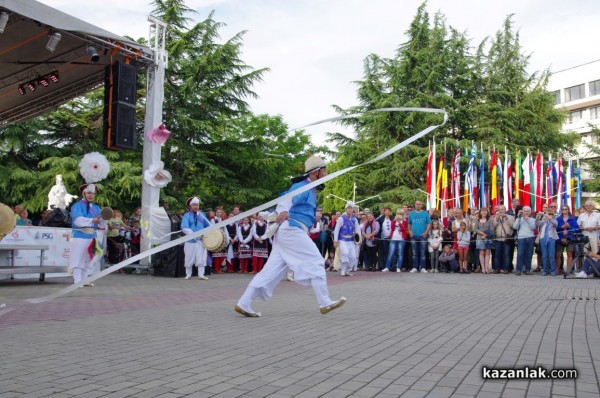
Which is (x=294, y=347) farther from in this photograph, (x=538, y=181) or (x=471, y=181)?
(x=538, y=181)

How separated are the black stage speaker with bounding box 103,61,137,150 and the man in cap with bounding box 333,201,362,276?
21.2 feet

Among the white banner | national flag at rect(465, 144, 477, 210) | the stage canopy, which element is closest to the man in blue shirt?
the stage canopy

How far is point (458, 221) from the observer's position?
768 inches

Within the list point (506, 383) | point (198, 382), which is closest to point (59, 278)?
point (198, 382)

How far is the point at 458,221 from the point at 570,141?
3469cm

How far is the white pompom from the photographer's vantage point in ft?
55.5

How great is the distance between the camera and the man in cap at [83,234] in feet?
41.0

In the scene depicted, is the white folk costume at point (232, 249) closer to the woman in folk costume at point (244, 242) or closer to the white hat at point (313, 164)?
the woman in folk costume at point (244, 242)

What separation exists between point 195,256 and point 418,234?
761 centimetres

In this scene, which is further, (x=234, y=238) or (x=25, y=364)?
(x=234, y=238)

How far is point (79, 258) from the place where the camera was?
1252 centimetres

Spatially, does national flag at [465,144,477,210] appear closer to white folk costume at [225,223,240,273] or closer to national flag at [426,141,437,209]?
national flag at [426,141,437,209]

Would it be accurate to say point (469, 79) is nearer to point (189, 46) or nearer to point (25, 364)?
point (189, 46)

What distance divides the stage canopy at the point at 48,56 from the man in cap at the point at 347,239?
24.3 feet
